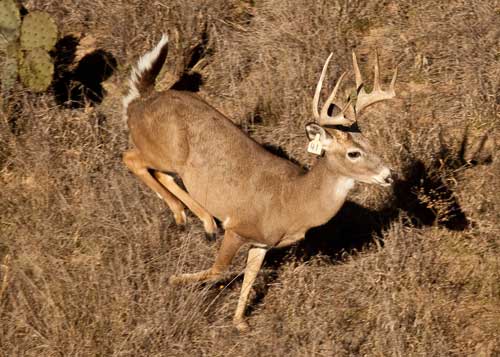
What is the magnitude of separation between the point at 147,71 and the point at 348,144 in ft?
5.90

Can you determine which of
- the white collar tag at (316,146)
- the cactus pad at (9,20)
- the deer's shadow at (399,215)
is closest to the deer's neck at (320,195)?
the white collar tag at (316,146)

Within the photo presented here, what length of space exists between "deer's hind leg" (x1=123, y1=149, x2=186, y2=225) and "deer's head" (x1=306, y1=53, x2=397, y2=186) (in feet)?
4.33

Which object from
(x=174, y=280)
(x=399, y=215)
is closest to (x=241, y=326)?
(x=174, y=280)

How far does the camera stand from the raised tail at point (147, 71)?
767cm

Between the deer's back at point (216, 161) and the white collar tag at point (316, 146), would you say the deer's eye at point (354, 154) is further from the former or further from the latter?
the deer's back at point (216, 161)

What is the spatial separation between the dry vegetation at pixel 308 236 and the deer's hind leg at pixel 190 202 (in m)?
0.12

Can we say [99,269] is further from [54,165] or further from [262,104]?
[262,104]

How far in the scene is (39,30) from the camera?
8523 mm

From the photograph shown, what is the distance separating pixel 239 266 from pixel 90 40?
10.7 feet

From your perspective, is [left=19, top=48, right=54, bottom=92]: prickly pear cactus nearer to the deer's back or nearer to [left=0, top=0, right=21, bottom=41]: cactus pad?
[left=0, top=0, right=21, bottom=41]: cactus pad

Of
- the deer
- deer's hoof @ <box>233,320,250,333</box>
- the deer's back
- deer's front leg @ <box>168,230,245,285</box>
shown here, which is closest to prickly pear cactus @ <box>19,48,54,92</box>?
the deer

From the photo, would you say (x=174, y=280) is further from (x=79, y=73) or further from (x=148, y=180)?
(x=79, y=73)

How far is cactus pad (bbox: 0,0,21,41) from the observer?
851 cm

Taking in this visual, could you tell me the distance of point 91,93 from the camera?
30.2 ft
